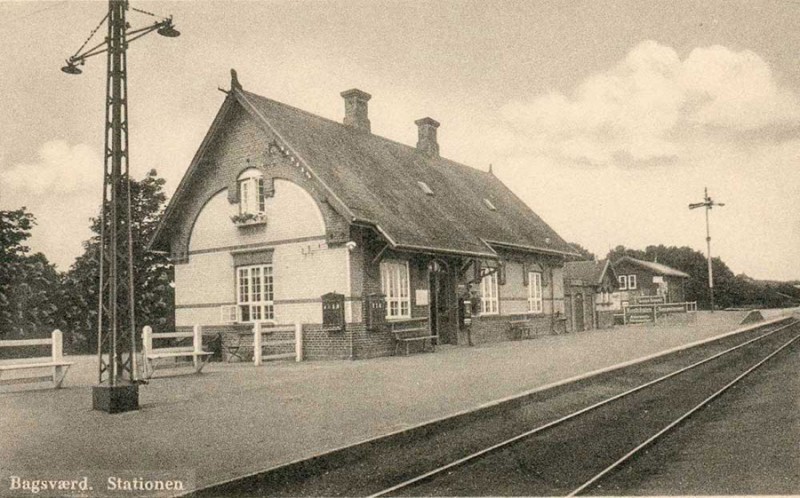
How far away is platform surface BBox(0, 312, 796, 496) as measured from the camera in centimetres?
750

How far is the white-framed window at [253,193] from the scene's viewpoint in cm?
2070

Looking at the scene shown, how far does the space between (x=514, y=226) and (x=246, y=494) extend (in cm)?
2349

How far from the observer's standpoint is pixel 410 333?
67.4ft

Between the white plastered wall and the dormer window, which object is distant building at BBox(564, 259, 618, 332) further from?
the white plastered wall

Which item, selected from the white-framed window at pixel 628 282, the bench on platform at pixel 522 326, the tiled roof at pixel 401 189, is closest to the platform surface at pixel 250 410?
the tiled roof at pixel 401 189

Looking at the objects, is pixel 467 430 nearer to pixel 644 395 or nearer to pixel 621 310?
pixel 644 395

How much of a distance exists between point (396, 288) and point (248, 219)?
15.3ft

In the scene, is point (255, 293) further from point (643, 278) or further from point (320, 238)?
point (643, 278)

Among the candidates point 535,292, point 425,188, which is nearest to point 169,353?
point 425,188

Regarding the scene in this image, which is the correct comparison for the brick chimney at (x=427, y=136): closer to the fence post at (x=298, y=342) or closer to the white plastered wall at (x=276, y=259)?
the white plastered wall at (x=276, y=259)

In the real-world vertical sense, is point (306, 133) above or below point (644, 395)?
above

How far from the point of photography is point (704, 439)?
8.55 meters

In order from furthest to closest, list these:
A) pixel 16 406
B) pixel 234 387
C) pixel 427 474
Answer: pixel 234 387 < pixel 16 406 < pixel 427 474

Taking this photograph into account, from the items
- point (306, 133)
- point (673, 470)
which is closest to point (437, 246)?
point (306, 133)
